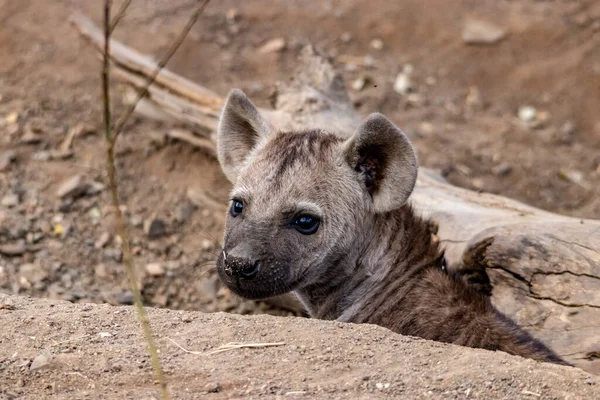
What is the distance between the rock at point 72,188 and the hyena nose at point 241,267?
8.38ft

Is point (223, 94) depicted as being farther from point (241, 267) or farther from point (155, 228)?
point (241, 267)

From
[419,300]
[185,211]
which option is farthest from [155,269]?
[419,300]

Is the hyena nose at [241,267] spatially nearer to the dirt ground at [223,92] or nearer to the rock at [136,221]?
the dirt ground at [223,92]

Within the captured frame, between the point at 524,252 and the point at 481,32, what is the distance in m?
4.36

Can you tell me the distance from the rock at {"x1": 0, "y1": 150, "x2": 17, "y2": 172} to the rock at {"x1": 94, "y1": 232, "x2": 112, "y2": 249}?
925mm

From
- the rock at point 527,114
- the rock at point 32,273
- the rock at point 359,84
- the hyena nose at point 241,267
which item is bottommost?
the rock at point 527,114

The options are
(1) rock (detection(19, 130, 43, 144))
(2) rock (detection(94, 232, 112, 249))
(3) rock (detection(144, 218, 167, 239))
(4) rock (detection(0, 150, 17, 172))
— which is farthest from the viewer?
(1) rock (detection(19, 130, 43, 144))

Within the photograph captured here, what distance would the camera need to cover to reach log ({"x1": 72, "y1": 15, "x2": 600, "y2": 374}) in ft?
11.0

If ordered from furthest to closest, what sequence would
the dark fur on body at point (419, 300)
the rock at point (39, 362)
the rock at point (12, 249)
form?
the rock at point (12, 249)
the dark fur on body at point (419, 300)
the rock at point (39, 362)

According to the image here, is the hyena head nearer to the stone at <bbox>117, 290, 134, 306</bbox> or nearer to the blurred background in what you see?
the stone at <bbox>117, 290, 134, 306</bbox>

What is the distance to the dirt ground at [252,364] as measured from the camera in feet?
8.19

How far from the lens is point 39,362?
2.61 metres

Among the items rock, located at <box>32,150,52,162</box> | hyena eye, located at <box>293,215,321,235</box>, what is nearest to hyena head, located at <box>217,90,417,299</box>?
hyena eye, located at <box>293,215,321,235</box>

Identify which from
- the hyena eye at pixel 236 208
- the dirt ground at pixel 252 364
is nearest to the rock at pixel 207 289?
the hyena eye at pixel 236 208
